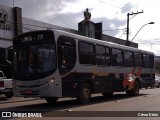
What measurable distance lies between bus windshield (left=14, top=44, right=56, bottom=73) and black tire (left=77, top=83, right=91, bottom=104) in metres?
2.49

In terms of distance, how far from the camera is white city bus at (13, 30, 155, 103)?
15.4m

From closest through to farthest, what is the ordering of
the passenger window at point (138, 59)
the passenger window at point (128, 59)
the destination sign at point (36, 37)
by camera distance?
the destination sign at point (36, 37) < the passenger window at point (128, 59) < the passenger window at point (138, 59)

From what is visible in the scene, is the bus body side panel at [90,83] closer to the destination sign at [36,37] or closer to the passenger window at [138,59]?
the destination sign at [36,37]

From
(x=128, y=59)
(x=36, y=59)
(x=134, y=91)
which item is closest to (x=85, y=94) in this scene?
(x=36, y=59)

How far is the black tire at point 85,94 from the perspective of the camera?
17.1 m

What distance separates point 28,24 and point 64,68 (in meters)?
17.2

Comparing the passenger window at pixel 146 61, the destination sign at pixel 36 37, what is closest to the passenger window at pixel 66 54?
the destination sign at pixel 36 37

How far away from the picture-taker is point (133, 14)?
1745 inches

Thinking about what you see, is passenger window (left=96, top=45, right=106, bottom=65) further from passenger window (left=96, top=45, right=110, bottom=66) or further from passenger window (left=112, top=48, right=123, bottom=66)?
passenger window (left=112, top=48, right=123, bottom=66)

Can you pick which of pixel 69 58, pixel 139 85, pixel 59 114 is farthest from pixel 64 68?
pixel 139 85

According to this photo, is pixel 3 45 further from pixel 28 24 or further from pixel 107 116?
pixel 107 116

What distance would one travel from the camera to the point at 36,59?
51.2 feet

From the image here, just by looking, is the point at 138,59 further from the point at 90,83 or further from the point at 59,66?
the point at 59,66

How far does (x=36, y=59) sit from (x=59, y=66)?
103cm
